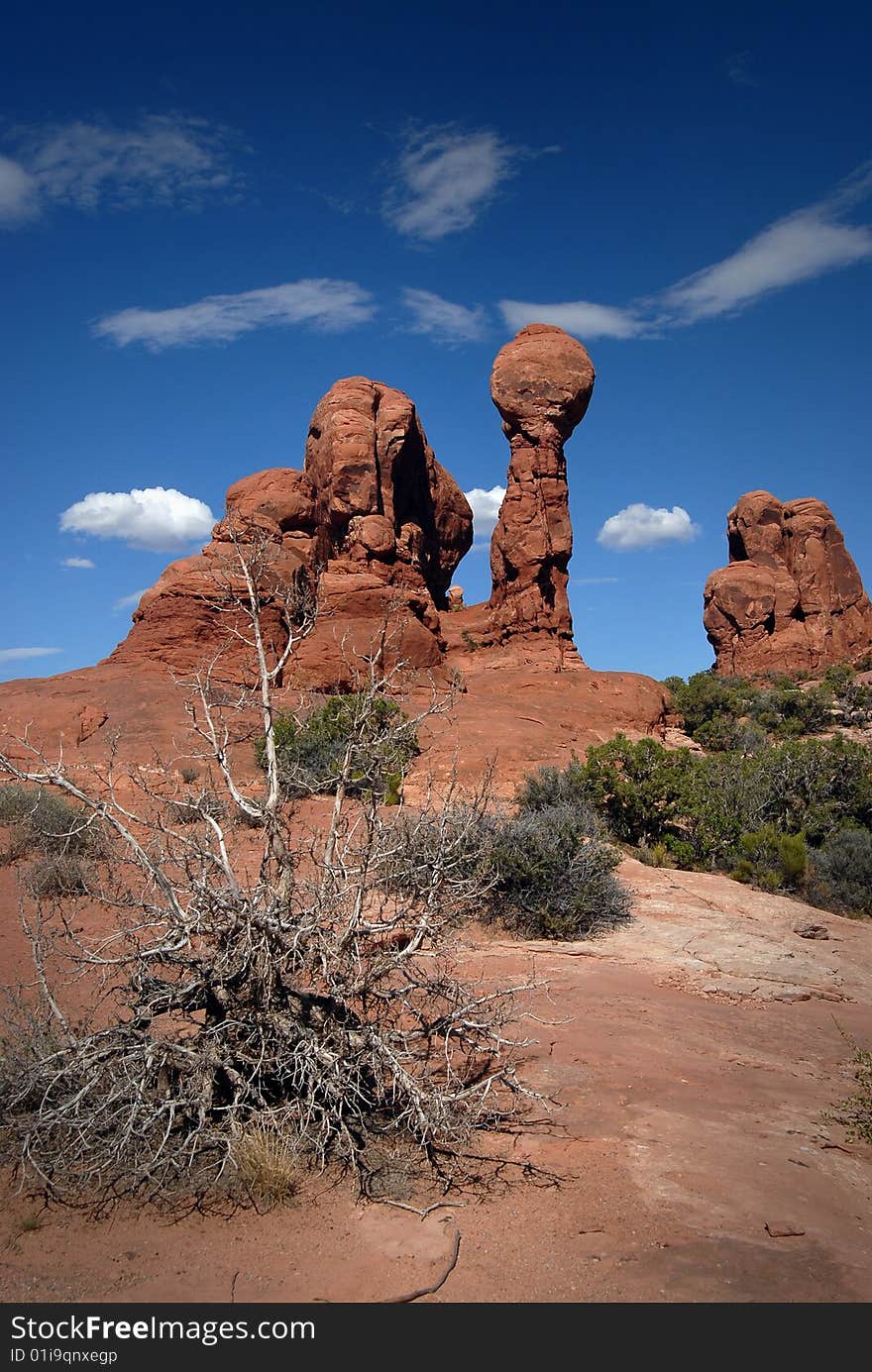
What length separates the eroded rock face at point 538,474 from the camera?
3431cm

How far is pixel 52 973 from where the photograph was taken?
7820 mm

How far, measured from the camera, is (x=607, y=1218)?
13.5 feet

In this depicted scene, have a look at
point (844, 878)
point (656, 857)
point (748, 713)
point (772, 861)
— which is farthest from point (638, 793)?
point (748, 713)

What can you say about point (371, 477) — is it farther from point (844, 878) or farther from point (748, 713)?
point (844, 878)

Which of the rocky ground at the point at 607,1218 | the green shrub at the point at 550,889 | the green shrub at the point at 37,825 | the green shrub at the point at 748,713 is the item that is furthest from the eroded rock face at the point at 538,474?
the rocky ground at the point at 607,1218

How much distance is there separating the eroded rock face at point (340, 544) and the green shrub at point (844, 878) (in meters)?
13.8

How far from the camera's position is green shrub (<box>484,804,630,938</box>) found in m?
10.1

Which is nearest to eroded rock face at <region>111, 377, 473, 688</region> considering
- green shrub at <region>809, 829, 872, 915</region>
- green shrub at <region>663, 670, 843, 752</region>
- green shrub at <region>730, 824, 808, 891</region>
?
green shrub at <region>663, 670, 843, 752</region>

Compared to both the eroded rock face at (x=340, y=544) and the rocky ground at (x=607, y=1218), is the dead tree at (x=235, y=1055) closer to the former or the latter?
the rocky ground at (x=607, y=1218)

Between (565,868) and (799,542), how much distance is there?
44.5 metres

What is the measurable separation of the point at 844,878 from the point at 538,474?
2473 cm

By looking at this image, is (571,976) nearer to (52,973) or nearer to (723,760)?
(52,973)

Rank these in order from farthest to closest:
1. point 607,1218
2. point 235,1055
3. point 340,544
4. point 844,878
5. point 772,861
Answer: point 340,544
point 772,861
point 844,878
point 235,1055
point 607,1218
